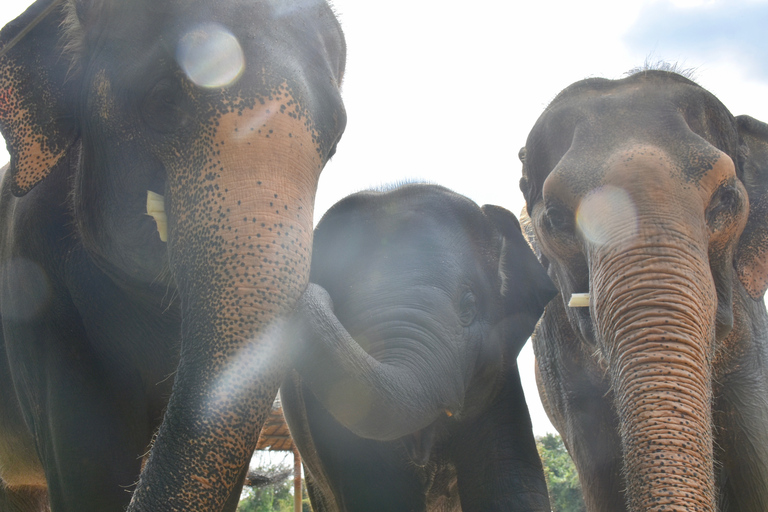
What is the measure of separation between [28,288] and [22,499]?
8.19 ft

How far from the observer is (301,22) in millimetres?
2529

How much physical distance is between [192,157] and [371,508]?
181 cm

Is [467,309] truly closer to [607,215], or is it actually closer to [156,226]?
[607,215]

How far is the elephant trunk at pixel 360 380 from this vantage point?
7.91ft

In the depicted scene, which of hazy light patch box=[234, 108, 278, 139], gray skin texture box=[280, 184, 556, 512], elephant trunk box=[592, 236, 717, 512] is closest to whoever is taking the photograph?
hazy light patch box=[234, 108, 278, 139]

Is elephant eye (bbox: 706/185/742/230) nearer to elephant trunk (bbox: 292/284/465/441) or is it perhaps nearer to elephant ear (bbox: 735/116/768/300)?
elephant ear (bbox: 735/116/768/300)

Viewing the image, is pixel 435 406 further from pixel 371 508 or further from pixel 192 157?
pixel 192 157

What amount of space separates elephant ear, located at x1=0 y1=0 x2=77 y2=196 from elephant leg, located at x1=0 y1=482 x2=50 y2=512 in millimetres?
2860

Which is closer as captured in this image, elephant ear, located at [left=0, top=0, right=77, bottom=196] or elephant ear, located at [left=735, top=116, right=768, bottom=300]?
elephant ear, located at [left=0, top=0, right=77, bottom=196]

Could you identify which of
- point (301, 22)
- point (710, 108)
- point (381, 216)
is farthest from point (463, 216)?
point (301, 22)

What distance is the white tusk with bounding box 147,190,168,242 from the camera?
89.4 inches

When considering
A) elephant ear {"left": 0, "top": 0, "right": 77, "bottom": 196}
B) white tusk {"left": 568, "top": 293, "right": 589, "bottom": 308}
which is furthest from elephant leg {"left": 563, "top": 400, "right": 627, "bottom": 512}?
elephant ear {"left": 0, "top": 0, "right": 77, "bottom": 196}

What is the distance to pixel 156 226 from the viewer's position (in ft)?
8.03

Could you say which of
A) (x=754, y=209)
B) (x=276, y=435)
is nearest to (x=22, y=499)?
(x=754, y=209)
